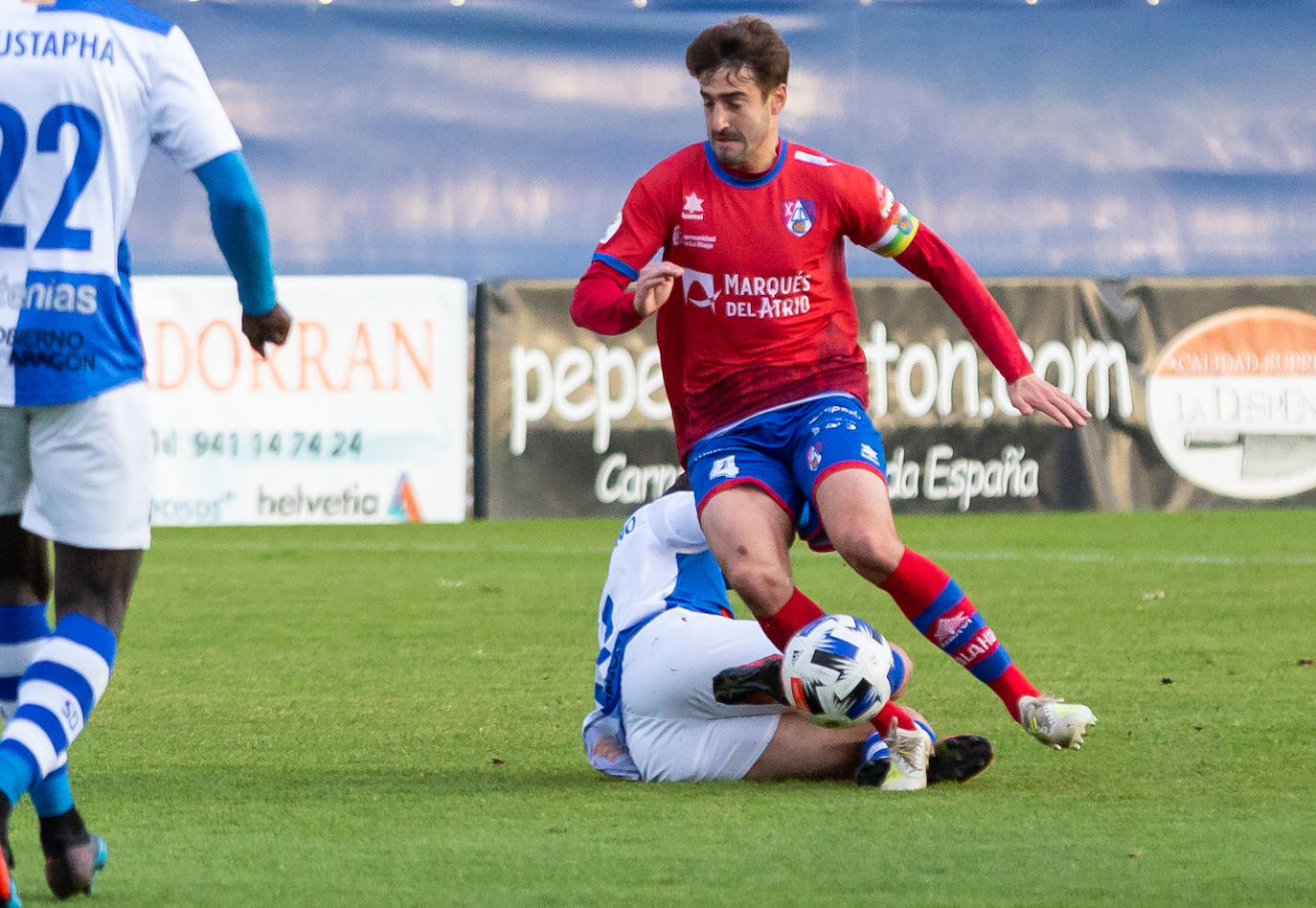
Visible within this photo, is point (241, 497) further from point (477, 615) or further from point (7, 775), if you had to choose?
point (7, 775)

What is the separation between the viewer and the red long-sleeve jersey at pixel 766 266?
5.05 meters

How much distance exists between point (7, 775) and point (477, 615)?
4.94 meters

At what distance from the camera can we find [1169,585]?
9008 mm

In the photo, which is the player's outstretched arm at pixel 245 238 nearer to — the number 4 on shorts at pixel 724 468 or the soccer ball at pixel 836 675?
the soccer ball at pixel 836 675

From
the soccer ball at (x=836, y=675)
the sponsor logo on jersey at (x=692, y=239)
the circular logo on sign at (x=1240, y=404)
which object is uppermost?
the sponsor logo on jersey at (x=692, y=239)

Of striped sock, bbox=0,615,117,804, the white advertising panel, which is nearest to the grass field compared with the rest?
striped sock, bbox=0,615,117,804

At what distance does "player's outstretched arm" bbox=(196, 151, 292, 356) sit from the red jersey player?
122cm

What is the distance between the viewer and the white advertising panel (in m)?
12.2

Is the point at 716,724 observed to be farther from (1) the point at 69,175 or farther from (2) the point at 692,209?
(1) the point at 69,175

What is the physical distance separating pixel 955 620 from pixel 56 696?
2.11m

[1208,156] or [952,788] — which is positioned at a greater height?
[1208,156]

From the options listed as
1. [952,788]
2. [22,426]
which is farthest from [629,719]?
[22,426]

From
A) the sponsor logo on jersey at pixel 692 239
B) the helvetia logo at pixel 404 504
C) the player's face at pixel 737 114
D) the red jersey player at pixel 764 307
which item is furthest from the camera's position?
the helvetia logo at pixel 404 504

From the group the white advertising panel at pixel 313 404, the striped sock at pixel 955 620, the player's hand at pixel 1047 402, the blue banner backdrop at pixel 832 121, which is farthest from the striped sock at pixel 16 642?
the blue banner backdrop at pixel 832 121
